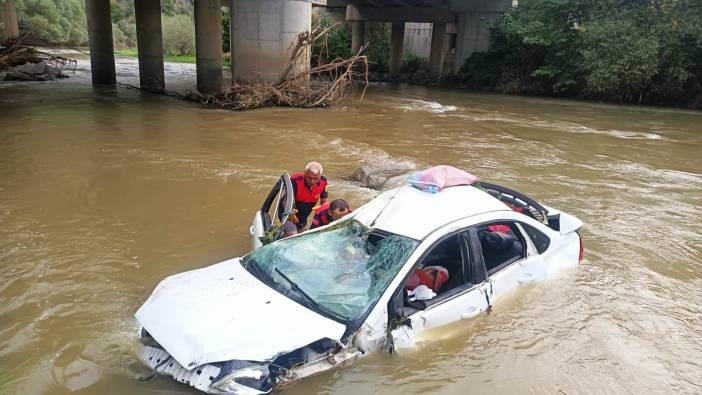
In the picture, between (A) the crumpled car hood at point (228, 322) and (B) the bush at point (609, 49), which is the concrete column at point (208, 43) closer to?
(B) the bush at point (609, 49)

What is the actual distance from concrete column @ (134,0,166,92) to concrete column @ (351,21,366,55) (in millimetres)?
20245

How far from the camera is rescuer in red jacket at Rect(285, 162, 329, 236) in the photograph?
639cm

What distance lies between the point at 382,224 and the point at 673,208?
8.03 m

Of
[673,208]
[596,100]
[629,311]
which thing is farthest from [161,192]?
[596,100]

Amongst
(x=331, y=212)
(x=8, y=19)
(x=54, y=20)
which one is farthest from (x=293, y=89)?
(x=54, y=20)

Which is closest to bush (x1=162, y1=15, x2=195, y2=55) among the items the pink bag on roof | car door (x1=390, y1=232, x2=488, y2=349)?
the pink bag on roof

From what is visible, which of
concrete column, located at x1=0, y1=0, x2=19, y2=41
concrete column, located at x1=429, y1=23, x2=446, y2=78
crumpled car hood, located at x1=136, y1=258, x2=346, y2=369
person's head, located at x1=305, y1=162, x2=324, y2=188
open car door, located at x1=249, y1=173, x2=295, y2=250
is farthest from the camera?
concrete column, located at x1=429, y1=23, x2=446, y2=78

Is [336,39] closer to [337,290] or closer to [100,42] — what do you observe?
[100,42]

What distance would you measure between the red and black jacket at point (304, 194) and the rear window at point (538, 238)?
2493mm

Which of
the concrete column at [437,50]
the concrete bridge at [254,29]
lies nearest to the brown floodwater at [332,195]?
the concrete bridge at [254,29]

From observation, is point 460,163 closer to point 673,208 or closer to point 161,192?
point 673,208

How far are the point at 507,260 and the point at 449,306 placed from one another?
1.06 metres

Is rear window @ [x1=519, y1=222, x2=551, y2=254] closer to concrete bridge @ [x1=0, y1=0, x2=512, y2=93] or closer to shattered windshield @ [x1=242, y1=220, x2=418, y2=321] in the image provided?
shattered windshield @ [x1=242, y1=220, x2=418, y2=321]

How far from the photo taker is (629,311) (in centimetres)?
591
